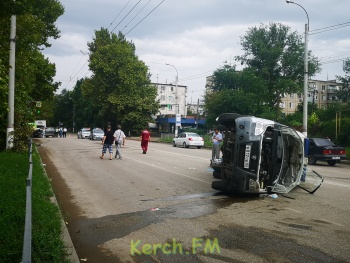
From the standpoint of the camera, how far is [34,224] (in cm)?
523

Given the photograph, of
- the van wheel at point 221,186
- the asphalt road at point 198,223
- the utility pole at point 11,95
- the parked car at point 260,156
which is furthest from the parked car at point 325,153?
the utility pole at point 11,95

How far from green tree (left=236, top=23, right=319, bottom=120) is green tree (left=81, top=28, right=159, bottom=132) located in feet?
57.3

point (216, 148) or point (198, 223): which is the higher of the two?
point (216, 148)

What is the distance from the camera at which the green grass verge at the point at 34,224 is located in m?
4.10

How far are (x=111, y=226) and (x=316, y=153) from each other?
51.1 ft

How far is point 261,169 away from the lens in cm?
844

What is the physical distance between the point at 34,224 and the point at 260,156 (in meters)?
4.98

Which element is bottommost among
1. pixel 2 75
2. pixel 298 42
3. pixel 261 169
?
pixel 261 169

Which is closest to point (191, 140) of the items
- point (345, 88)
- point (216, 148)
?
point (216, 148)

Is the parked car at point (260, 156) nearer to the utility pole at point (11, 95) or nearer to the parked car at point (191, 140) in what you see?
the utility pole at point (11, 95)

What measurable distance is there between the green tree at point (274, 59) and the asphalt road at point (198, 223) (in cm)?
4415

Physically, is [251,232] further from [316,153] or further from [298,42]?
[298,42]

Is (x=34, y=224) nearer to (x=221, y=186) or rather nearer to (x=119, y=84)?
(x=221, y=186)

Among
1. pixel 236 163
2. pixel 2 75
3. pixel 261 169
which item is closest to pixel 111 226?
pixel 236 163
